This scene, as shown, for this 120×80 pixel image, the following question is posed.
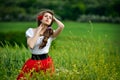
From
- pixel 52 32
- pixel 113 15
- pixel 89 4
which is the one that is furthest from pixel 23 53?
pixel 89 4

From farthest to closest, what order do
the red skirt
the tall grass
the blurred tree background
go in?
1. the blurred tree background
2. the red skirt
3. the tall grass

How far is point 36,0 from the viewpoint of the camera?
100.0 feet

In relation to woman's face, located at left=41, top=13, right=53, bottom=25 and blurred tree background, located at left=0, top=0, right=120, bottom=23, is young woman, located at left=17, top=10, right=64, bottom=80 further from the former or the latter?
blurred tree background, located at left=0, top=0, right=120, bottom=23

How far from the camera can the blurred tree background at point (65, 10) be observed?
94.8 ft

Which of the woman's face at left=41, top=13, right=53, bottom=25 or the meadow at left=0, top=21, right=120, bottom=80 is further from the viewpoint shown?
the woman's face at left=41, top=13, right=53, bottom=25

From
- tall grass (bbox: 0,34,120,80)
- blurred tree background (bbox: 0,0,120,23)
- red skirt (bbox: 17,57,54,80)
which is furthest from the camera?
blurred tree background (bbox: 0,0,120,23)

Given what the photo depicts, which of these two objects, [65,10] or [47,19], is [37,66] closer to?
[47,19]

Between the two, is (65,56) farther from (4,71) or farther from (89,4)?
(89,4)

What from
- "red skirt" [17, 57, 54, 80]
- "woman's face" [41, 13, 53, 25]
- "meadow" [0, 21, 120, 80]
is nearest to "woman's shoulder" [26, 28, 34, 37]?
"woman's face" [41, 13, 53, 25]

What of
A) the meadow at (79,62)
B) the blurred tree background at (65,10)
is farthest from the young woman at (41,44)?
the blurred tree background at (65,10)

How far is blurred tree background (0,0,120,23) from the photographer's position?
94.8 ft

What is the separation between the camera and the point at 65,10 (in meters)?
29.5

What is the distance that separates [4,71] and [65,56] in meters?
1.39

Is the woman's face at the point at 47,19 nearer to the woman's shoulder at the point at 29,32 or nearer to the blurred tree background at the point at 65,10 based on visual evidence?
the woman's shoulder at the point at 29,32
